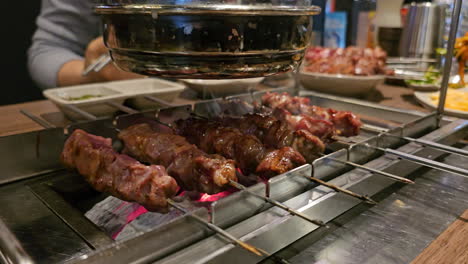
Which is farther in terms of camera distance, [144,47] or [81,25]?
[81,25]

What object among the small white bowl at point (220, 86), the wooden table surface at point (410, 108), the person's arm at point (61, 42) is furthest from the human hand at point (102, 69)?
the small white bowl at point (220, 86)

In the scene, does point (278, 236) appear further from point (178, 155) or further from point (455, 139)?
point (455, 139)

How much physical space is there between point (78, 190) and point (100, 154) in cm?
20

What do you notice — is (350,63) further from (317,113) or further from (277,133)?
(277,133)

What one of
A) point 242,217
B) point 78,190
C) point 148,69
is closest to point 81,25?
point 78,190

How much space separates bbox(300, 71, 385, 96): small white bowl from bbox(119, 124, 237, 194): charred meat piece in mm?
1735

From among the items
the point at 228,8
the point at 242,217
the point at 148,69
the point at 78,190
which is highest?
the point at 228,8

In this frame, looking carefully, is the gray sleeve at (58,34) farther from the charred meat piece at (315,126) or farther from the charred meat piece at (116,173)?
the charred meat piece at (315,126)

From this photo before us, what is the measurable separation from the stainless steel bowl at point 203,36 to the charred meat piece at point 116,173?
373 mm

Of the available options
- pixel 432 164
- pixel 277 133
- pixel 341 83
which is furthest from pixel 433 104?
pixel 277 133

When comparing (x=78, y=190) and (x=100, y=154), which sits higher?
(x=100, y=154)

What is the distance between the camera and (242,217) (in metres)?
1.20

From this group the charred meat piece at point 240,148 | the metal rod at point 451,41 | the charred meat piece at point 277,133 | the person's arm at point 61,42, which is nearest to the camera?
the charred meat piece at point 240,148

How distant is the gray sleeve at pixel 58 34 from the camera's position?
365 cm
